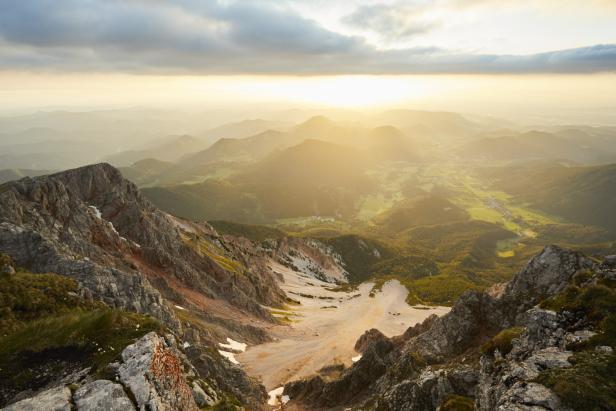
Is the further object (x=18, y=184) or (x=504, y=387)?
(x=18, y=184)

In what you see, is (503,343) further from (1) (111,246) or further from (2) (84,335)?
(1) (111,246)

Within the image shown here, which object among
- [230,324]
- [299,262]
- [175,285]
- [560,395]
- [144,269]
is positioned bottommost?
[299,262]

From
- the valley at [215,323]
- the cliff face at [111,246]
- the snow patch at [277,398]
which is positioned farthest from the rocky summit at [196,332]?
the snow patch at [277,398]

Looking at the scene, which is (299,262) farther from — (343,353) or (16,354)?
(16,354)

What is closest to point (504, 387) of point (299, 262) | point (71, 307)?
point (71, 307)

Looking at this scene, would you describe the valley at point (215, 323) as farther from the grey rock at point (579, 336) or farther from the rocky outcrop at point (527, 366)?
the grey rock at point (579, 336)

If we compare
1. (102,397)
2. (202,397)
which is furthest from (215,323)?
(102,397)

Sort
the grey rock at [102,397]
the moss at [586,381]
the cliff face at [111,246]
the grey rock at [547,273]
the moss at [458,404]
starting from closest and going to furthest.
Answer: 1. the moss at [586,381]
2. the grey rock at [102,397]
3. the moss at [458,404]
4. the grey rock at [547,273]
5. the cliff face at [111,246]
